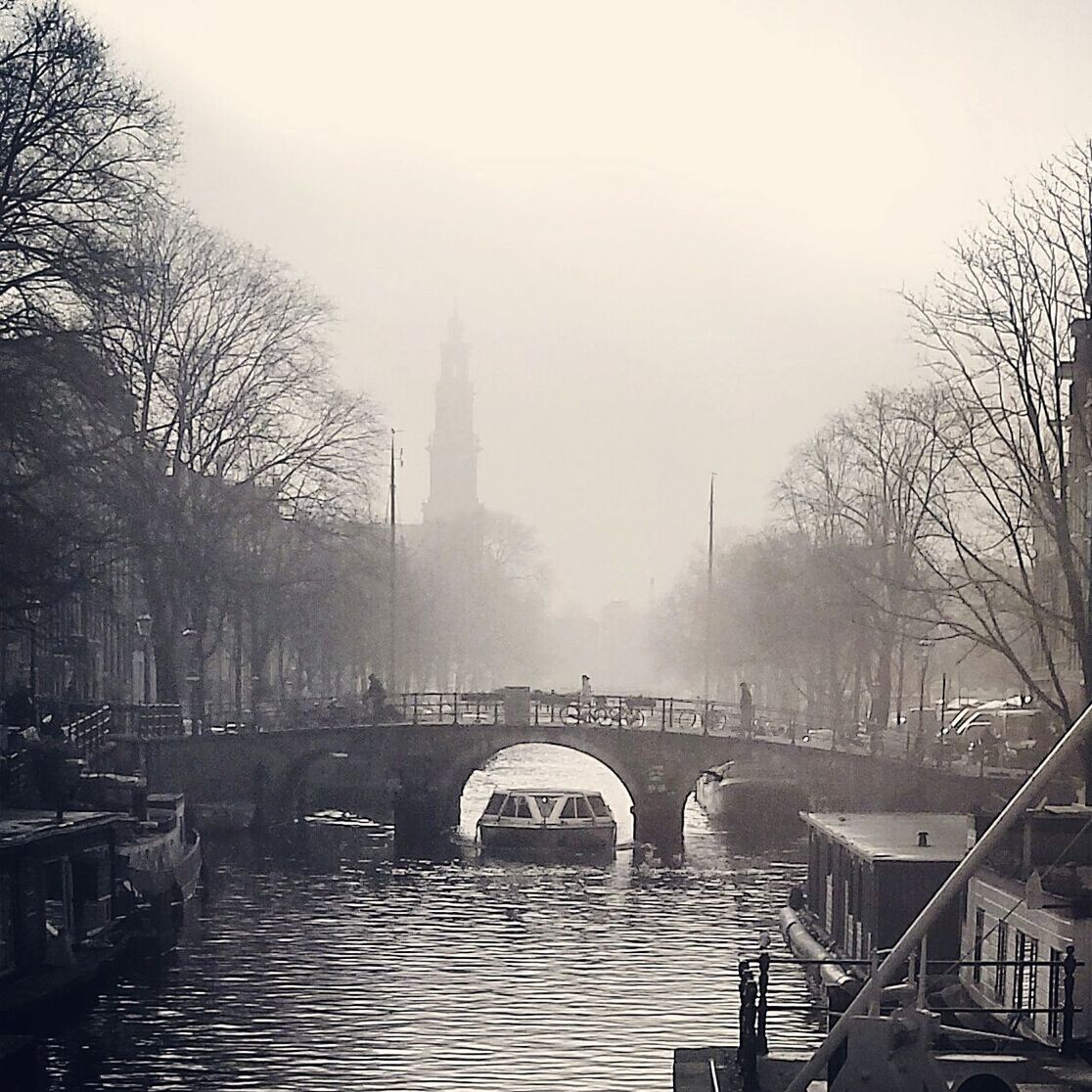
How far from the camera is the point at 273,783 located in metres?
68.8

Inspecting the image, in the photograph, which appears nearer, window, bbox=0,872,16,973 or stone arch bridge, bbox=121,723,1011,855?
window, bbox=0,872,16,973

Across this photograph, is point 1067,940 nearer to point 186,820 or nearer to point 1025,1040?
point 1025,1040

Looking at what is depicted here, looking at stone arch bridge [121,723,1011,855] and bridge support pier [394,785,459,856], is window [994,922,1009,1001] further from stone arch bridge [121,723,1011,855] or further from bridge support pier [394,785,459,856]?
bridge support pier [394,785,459,856]

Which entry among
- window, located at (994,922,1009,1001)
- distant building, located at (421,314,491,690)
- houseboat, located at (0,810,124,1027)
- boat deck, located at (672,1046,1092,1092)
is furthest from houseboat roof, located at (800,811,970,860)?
distant building, located at (421,314,491,690)

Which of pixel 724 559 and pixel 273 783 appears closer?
pixel 273 783

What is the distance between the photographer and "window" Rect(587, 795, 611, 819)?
6775 centimetres

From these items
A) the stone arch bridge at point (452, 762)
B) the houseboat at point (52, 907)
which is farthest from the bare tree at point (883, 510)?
the houseboat at point (52, 907)

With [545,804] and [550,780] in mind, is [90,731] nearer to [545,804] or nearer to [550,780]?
[545,804]

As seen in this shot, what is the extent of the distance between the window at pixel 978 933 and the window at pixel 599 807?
113 ft

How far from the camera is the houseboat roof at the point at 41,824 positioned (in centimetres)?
3775

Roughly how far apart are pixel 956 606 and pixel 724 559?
3283cm

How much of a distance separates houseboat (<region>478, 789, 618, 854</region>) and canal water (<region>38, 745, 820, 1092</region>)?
302 centimetres

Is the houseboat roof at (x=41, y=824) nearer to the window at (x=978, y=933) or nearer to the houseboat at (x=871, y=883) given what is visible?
the houseboat at (x=871, y=883)

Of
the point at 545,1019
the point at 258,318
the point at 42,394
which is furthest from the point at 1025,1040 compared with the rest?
the point at 258,318
